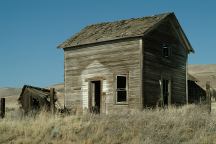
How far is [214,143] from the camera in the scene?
35.6 feet

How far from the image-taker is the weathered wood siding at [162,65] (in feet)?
→ 68.3

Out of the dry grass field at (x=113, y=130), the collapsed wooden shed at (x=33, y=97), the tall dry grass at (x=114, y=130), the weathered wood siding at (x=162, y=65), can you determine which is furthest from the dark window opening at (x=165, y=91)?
the tall dry grass at (x=114, y=130)

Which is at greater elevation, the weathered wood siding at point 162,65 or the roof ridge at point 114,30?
the roof ridge at point 114,30

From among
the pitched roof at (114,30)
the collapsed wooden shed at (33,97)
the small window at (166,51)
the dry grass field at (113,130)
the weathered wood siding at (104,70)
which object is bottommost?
the dry grass field at (113,130)

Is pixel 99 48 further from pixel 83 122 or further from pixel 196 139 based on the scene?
pixel 196 139

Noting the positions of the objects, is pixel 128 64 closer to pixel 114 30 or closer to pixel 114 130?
pixel 114 30

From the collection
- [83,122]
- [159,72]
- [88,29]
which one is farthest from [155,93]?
[83,122]

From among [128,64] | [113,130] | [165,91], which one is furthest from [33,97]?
[113,130]

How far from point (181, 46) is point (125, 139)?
14587 mm

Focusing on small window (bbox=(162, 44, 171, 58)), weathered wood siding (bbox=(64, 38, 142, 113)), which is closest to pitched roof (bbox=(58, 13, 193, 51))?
weathered wood siding (bbox=(64, 38, 142, 113))

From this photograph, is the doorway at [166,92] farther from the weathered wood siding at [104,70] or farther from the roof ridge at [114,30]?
the roof ridge at [114,30]

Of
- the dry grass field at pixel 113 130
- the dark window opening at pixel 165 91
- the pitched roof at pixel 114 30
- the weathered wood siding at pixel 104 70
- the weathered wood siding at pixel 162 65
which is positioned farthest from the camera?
the dark window opening at pixel 165 91

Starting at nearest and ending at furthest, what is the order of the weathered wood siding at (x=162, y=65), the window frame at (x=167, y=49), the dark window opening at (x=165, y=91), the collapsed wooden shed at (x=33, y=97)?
the weathered wood siding at (x=162, y=65), the dark window opening at (x=165, y=91), the window frame at (x=167, y=49), the collapsed wooden shed at (x=33, y=97)

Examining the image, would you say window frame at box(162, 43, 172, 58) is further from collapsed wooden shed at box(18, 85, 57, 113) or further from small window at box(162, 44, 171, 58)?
collapsed wooden shed at box(18, 85, 57, 113)
